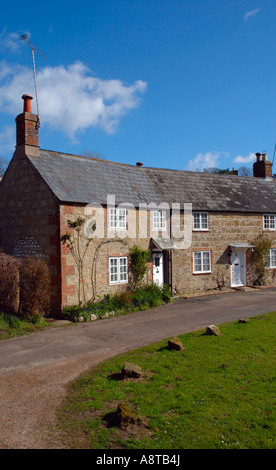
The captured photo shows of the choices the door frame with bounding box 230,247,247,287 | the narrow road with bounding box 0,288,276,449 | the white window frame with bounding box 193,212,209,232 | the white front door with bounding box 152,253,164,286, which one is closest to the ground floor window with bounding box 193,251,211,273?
the white window frame with bounding box 193,212,209,232

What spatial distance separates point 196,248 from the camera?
21.8 meters

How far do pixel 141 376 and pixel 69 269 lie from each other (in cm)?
825

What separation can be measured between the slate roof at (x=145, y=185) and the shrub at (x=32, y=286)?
10.7 feet

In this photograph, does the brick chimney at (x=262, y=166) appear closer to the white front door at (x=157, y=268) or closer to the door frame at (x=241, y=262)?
the door frame at (x=241, y=262)

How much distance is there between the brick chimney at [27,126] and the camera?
58.4ft

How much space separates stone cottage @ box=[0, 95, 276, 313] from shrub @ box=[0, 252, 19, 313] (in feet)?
6.50

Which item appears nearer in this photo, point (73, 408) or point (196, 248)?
point (73, 408)

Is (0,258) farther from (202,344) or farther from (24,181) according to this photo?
(202,344)

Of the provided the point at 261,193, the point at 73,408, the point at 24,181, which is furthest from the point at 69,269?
the point at 261,193

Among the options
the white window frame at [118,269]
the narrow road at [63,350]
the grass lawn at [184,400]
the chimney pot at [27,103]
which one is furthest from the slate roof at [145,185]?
the grass lawn at [184,400]

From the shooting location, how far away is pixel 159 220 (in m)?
20.5

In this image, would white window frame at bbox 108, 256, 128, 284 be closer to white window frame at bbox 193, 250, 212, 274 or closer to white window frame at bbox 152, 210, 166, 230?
white window frame at bbox 152, 210, 166, 230

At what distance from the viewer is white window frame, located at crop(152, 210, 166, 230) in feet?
66.4

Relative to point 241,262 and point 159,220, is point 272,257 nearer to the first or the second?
point 241,262
